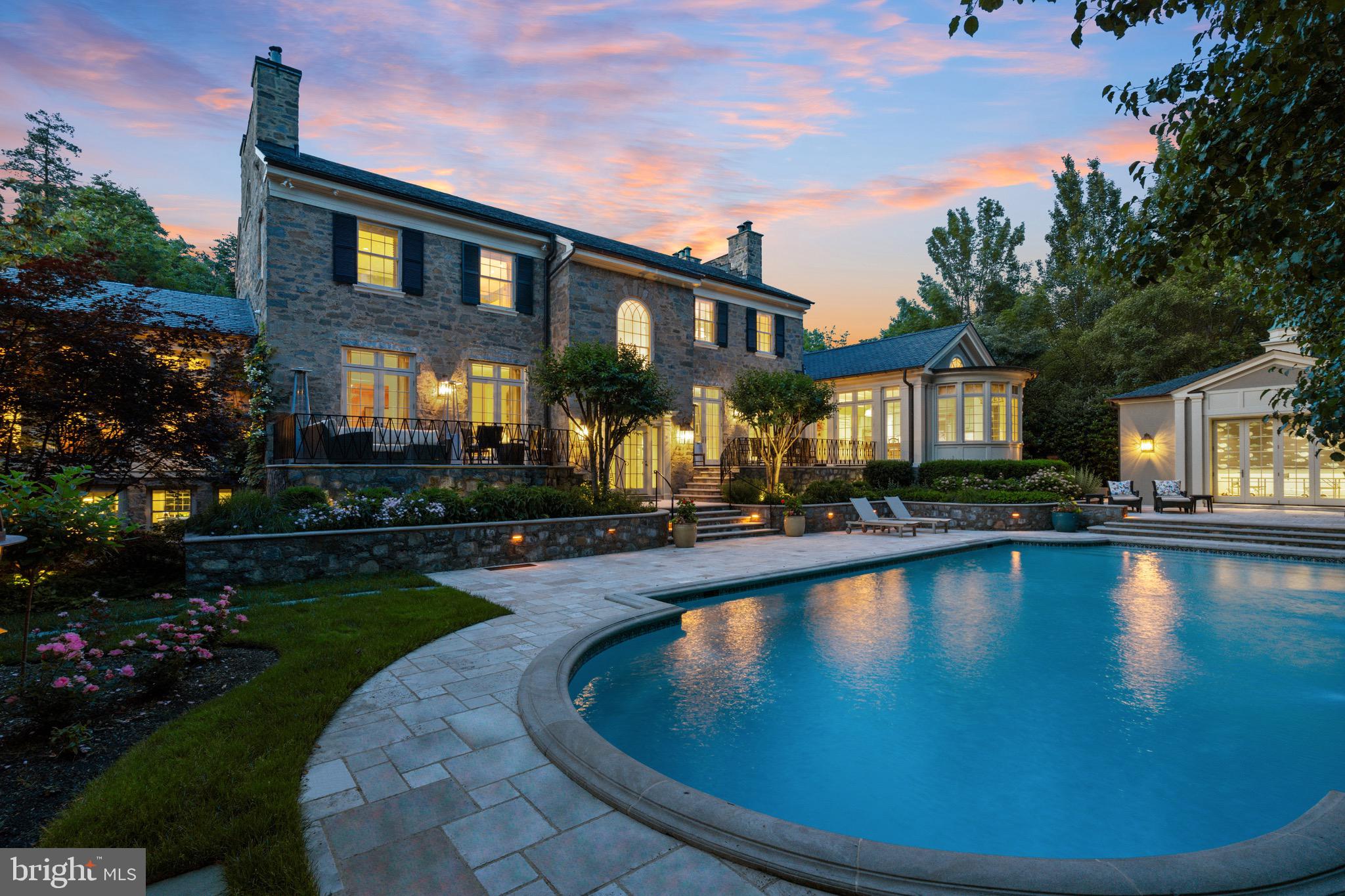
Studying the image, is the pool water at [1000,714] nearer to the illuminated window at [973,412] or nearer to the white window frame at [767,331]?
the illuminated window at [973,412]

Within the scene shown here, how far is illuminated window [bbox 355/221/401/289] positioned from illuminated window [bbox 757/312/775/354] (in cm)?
1080

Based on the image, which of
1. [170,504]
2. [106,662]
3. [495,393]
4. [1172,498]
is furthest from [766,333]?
[106,662]

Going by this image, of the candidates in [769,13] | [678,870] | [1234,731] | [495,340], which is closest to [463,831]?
[678,870]

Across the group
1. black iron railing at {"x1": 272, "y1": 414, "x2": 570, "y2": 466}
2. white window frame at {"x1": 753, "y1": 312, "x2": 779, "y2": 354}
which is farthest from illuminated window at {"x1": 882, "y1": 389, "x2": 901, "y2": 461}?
black iron railing at {"x1": 272, "y1": 414, "x2": 570, "y2": 466}

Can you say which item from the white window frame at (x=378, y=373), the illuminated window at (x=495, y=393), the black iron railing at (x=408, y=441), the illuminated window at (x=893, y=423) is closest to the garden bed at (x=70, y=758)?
the black iron railing at (x=408, y=441)

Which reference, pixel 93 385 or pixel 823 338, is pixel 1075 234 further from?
pixel 93 385

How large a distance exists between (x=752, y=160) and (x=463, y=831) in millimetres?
13661

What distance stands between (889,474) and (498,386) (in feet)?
40.9

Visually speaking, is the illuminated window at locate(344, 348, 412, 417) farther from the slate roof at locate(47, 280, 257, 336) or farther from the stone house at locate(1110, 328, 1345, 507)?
the stone house at locate(1110, 328, 1345, 507)

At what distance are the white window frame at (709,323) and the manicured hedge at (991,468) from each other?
27.2ft

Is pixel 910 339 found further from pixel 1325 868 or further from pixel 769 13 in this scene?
pixel 1325 868

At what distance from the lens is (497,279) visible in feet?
45.3

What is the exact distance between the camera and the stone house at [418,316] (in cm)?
1093

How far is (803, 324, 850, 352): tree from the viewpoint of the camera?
4725cm
